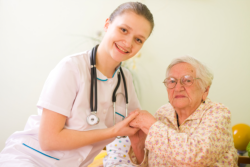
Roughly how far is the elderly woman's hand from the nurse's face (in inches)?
16.1

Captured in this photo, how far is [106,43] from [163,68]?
1410mm

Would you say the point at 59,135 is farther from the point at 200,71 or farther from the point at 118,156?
the point at 200,71

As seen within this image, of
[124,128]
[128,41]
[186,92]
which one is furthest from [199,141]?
[128,41]

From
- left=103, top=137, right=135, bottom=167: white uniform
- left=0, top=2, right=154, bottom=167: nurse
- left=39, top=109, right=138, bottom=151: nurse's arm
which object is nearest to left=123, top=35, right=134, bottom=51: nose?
left=0, top=2, right=154, bottom=167: nurse

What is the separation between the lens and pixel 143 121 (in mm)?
1307

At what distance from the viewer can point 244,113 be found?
2238mm

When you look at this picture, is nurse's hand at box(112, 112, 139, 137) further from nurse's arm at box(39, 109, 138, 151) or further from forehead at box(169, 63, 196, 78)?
forehead at box(169, 63, 196, 78)

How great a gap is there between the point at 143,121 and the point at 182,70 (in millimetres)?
434

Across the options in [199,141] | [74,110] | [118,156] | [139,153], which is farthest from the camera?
[118,156]

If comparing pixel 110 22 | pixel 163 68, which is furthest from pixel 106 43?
pixel 163 68

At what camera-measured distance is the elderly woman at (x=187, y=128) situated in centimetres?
106

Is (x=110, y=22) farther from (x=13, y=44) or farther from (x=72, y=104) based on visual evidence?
(x=13, y=44)

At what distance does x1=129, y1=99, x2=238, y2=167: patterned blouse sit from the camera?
3.43 ft

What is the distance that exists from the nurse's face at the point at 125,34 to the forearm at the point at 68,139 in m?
A: 0.50
